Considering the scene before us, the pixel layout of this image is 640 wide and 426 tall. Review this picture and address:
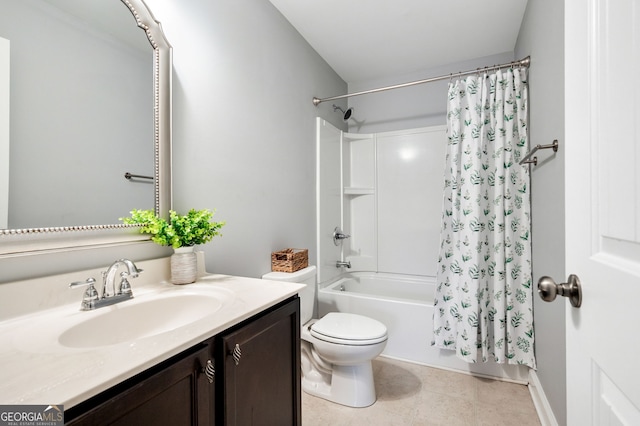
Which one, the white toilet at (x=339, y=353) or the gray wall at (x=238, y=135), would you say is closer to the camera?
the gray wall at (x=238, y=135)

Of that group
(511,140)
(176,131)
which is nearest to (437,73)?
(511,140)

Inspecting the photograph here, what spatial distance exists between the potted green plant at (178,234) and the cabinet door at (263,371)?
413 millimetres

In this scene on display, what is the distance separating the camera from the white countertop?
0.51 meters

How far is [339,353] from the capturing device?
1680mm

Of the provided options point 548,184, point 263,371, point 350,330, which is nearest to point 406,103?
point 548,184

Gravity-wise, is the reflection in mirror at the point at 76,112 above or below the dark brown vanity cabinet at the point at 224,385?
above

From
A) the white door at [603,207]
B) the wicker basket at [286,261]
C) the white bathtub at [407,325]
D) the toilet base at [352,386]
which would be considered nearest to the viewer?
the white door at [603,207]

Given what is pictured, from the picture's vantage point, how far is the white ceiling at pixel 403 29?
1998mm

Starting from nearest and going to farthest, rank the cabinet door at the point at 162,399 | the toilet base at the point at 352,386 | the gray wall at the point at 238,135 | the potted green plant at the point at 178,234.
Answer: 1. the cabinet door at the point at 162,399
2. the potted green plant at the point at 178,234
3. the gray wall at the point at 238,135
4. the toilet base at the point at 352,386

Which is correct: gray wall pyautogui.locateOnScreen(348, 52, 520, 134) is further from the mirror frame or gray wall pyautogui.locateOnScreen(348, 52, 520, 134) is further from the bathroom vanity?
the bathroom vanity

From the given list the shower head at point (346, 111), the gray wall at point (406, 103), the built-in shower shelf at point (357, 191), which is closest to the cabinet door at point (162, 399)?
the built-in shower shelf at point (357, 191)

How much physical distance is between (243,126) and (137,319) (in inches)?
45.1

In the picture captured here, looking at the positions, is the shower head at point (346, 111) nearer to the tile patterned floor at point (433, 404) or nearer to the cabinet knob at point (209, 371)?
the tile patterned floor at point (433, 404)

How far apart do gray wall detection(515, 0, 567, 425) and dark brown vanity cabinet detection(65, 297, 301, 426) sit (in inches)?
47.8
